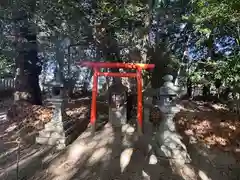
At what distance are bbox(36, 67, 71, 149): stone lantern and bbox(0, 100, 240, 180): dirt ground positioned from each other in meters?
0.20

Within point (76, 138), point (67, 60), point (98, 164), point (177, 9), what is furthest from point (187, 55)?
point (98, 164)

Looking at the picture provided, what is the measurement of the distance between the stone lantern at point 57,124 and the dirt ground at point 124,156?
0.64 feet

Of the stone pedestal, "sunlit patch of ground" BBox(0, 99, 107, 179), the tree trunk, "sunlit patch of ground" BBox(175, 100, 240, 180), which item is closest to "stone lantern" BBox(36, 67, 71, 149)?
the stone pedestal

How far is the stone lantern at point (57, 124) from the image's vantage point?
17.6ft

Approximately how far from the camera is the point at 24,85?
848 cm

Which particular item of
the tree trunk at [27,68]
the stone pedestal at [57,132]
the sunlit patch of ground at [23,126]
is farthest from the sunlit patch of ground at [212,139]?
the tree trunk at [27,68]

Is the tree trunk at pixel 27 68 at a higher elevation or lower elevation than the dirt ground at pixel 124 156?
higher

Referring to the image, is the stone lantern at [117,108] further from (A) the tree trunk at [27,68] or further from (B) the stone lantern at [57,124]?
(A) the tree trunk at [27,68]

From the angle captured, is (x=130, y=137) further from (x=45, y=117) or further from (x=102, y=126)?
(x=45, y=117)

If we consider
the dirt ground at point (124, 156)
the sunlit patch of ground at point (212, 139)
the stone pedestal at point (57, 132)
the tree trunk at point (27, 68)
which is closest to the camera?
the dirt ground at point (124, 156)

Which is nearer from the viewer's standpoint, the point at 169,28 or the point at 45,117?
the point at 45,117

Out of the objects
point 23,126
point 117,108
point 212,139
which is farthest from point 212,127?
point 23,126

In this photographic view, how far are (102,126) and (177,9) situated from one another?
16.4 feet

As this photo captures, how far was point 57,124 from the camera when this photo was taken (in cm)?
547
